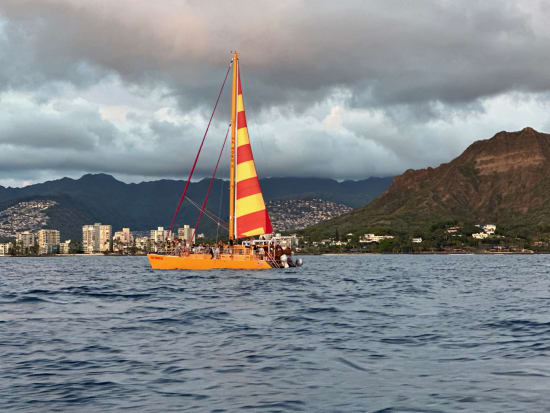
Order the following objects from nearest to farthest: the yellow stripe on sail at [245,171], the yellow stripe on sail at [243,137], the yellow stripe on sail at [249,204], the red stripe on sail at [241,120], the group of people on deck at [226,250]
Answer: the group of people on deck at [226,250]
the yellow stripe on sail at [249,204]
the yellow stripe on sail at [245,171]
the yellow stripe on sail at [243,137]
the red stripe on sail at [241,120]

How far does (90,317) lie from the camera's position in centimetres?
2769

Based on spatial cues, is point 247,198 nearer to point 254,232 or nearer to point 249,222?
point 249,222

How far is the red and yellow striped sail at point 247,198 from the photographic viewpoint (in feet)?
246

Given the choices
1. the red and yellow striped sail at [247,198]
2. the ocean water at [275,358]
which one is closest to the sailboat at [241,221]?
the red and yellow striped sail at [247,198]

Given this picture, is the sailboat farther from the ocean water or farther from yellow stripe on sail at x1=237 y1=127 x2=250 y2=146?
the ocean water

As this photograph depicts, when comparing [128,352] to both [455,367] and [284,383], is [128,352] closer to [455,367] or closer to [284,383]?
[284,383]

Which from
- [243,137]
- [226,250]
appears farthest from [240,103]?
[226,250]

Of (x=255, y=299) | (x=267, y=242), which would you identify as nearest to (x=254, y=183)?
(x=267, y=242)

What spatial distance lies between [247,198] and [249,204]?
30.5 inches

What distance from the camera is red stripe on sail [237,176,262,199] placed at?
75.0 meters

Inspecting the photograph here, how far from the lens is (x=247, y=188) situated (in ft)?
246

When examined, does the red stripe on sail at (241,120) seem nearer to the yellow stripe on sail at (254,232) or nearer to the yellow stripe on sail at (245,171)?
the yellow stripe on sail at (245,171)

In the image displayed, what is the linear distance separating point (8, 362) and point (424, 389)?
1117cm

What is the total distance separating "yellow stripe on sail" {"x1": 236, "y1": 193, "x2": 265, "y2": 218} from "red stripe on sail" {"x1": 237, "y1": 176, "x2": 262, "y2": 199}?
0.41 m
